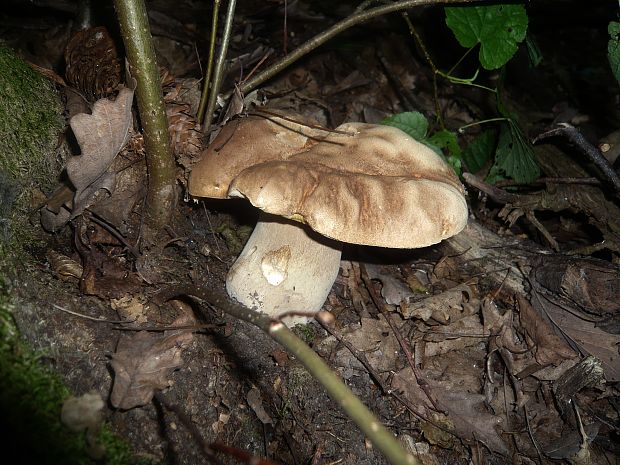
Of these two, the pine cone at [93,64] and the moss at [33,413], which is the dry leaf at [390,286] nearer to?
the moss at [33,413]

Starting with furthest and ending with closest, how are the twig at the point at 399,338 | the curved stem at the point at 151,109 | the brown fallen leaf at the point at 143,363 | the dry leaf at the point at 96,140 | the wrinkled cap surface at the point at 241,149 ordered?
the twig at the point at 399,338, the wrinkled cap surface at the point at 241,149, the dry leaf at the point at 96,140, the curved stem at the point at 151,109, the brown fallen leaf at the point at 143,363

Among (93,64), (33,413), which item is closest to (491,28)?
(93,64)

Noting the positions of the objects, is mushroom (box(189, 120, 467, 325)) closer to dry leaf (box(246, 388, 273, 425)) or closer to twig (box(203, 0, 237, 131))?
twig (box(203, 0, 237, 131))

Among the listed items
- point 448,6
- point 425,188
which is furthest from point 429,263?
point 448,6

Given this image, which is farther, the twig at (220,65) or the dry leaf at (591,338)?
the dry leaf at (591,338)

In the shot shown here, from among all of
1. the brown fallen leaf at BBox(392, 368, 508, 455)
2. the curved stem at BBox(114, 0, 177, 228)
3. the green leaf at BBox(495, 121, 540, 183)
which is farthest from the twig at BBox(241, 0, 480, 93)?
the brown fallen leaf at BBox(392, 368, 508, 455)

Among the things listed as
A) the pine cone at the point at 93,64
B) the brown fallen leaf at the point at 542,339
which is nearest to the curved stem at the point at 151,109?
the pine cone at the point at 93,64

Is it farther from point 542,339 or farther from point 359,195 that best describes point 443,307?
point 359,195
